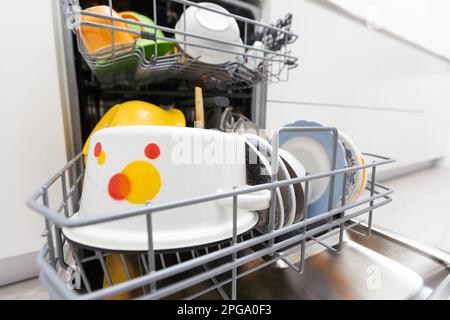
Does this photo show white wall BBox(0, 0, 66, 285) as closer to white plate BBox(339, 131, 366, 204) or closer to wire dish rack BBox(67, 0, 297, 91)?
wire dish rack BBox(67, 0, 297, 91)

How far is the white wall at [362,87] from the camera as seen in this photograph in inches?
32.0

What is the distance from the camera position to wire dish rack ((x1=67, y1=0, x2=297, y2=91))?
347 millimetres

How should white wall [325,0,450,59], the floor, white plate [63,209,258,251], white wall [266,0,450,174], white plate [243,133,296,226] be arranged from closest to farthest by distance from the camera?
white plate [63,209,258,251] < white plate [243,133,296,226] < the floor < white wall [266,0,450,174] < white wall [325,0,450,59]

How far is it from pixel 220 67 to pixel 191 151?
319 mm

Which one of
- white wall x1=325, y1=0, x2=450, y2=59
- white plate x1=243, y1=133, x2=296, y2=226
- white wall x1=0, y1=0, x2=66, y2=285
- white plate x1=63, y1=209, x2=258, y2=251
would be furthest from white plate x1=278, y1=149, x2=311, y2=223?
white wall x1=325, y1=0, x2=450, y2=59

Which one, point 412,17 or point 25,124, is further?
point 412,17

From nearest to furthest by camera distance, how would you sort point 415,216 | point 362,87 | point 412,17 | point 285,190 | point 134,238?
1. point 134,238
2. point 285,190
3. point 415,216
4. point 362,87
5. point 412,17

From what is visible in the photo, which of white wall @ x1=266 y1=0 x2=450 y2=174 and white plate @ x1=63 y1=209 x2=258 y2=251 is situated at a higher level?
white wall @ x1=266 y1=0 x2=450 y2=174

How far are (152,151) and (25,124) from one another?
38 centimetres

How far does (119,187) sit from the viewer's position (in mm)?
249

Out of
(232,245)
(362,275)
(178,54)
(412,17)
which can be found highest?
(412,17)

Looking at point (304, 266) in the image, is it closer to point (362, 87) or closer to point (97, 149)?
point (97, 149)

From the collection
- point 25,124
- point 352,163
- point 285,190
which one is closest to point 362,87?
point 352,163

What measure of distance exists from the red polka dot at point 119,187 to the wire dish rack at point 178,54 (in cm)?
21
